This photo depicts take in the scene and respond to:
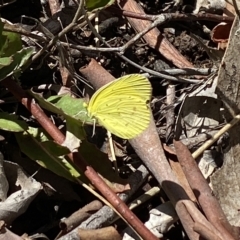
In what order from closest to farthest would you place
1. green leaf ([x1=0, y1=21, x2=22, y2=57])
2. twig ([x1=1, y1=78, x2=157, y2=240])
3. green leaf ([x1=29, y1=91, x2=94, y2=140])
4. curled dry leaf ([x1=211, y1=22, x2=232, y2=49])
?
1. twig ([x1=1, y1=78, x2=157, y2=240])
2. green leaf ([x1=29, y1=91, x2=94, y2=140])
3. green leaf ([x1=0, y1=21, x2=22, y2=57])
4. curled dry leaf ([x1=211, y1=22, x2=232, y2=49])

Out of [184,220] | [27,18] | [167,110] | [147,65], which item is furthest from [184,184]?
[27,18]

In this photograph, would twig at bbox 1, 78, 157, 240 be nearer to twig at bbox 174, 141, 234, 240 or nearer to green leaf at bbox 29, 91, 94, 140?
green leaf at bbox 29, 91, 94, 140

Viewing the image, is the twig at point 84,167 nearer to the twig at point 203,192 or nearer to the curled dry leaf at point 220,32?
the twig at point 203,192

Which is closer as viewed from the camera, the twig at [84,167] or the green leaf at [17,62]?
the twig at [84,167]

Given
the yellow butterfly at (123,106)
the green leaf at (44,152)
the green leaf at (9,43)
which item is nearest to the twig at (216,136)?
the yellow butterfly at (123,106)

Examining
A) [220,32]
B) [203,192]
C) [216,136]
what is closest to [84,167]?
[203,192]

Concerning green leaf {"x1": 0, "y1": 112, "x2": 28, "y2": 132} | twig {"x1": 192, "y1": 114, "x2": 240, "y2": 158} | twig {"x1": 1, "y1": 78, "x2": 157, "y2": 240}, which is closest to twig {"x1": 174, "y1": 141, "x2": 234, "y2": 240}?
twig {"x1": 192, "y1": 114, "x2": 240, "y2": 158}
